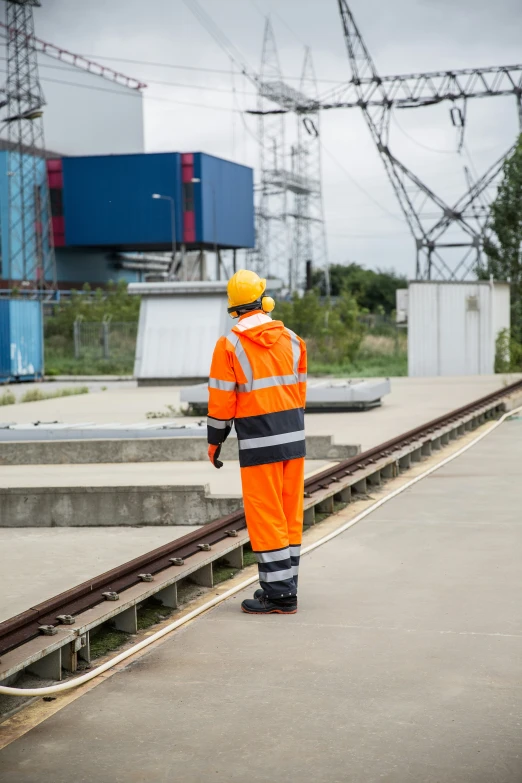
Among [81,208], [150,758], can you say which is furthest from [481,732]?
[81,208]

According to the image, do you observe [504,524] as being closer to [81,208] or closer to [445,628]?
[445,628]

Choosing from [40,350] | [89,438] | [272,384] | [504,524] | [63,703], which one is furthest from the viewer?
[40,350]

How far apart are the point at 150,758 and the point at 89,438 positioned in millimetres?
10993

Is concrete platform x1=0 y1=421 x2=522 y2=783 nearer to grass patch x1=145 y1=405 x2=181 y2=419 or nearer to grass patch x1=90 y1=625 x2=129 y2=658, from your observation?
grass patch x1=90 y1=625 x2=129 y2=658

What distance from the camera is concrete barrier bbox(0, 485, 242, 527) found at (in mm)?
9711

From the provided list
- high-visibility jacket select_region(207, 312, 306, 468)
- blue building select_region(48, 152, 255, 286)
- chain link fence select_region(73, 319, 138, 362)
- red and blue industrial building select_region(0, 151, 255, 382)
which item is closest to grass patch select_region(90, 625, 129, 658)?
high-visibility jacket select_region(207, 312, 306, 468)

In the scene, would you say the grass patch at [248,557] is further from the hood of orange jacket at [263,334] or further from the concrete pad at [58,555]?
the hood of orange jacket at [263,334]

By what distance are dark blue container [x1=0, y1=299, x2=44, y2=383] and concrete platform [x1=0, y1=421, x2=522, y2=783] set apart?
29.4 meters

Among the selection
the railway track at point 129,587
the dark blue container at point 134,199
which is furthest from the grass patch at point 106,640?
the dark blue container at point 134,199

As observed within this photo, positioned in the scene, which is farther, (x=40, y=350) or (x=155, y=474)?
(x=40, y=350)

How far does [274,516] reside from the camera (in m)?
6.04

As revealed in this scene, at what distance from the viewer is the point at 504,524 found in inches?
350

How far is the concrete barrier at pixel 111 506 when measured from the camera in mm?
9711

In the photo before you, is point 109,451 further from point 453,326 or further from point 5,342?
point 5,342
